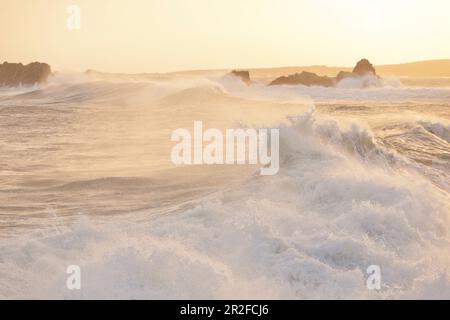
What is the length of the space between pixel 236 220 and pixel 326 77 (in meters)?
43.6

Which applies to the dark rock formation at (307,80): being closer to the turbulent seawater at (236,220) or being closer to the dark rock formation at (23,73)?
the dark rock formation at (23,73)

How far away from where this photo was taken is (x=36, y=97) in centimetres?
4106

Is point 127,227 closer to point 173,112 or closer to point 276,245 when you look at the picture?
point 276,245

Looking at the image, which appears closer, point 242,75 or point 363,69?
point 242,75

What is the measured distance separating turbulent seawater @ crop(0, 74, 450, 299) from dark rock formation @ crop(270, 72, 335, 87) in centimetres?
3481

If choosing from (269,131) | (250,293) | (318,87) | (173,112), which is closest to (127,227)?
(250,293)

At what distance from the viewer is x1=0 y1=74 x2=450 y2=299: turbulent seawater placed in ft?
17.0

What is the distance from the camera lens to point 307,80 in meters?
49.7

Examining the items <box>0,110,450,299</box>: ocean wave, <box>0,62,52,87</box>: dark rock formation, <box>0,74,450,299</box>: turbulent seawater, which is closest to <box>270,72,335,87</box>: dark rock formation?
<box>0,62,52,87</box>: dark rock formation

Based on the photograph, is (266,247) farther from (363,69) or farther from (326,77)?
(363,69)

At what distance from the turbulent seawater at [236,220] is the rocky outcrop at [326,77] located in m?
35.0

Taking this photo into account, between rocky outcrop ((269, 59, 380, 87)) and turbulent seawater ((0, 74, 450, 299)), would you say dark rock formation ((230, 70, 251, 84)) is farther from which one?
turbulent seawater ((0, 74, 450, 299))

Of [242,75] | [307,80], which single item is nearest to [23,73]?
[242,75]
